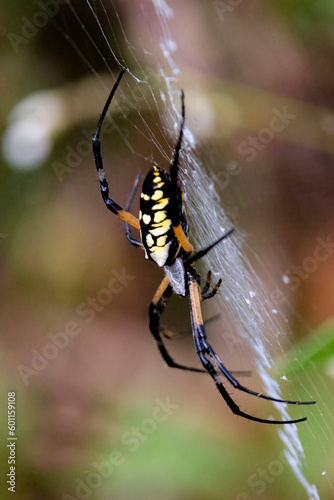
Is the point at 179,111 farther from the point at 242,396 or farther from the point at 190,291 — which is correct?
the point at 242,396

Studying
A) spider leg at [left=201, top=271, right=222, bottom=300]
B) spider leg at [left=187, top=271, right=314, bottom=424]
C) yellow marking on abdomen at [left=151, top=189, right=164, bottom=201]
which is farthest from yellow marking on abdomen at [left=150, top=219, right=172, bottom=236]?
spider leg at [left=187, top=271, right=314, bottom=424]

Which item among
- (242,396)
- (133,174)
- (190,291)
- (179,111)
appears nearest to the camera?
(179,111)

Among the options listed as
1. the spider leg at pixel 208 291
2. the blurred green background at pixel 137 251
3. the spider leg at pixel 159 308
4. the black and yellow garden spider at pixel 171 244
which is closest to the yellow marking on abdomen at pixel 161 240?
the black and yellow garden spider at pixel 171 244

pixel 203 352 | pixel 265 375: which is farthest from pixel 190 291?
pixel 265 375

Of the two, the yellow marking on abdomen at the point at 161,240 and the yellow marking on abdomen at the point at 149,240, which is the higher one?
the yellow marking on abdomen at the point at 161,240

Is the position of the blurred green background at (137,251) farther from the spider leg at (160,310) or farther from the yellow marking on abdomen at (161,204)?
the yellow marking on abdomen at (161,204)

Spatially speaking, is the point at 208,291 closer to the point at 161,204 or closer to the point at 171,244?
the point at 171,244

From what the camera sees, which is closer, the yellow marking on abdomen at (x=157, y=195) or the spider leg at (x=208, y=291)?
the yellow marking on abdomen at (x=157, y=195)

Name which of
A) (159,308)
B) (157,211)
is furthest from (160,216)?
(159,308)
